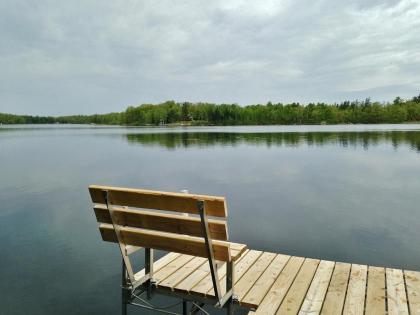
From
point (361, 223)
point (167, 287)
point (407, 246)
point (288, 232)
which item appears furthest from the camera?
point (361, 223)

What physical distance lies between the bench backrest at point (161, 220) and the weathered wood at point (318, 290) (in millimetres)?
1336

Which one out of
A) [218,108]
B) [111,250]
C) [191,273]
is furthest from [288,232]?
[218,108]

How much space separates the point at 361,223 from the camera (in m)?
12.2

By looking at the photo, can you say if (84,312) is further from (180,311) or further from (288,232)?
(288,232)

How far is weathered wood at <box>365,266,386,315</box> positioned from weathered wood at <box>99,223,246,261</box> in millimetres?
1727

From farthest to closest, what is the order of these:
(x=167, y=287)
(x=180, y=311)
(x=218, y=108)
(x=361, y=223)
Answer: (x=218, y=108) → (x=361, y=223) → (x=180, y=311) → (x=167, y=287)

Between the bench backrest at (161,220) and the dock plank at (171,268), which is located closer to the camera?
the bench backrest at (161,220)

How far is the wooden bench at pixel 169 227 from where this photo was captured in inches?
150

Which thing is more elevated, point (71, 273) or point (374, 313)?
point (374, 313)

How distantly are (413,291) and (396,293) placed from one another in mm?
257

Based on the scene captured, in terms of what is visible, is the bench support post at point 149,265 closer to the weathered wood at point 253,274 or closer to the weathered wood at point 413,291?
the weathered wood at point 253,274

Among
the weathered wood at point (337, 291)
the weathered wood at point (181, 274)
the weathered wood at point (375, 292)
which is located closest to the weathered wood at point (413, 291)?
the weathered wood at point (375, 292)

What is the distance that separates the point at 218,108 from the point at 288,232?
18229 centimetres

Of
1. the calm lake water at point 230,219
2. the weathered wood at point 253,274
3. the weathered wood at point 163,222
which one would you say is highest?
the weathered wood at point 163,222
